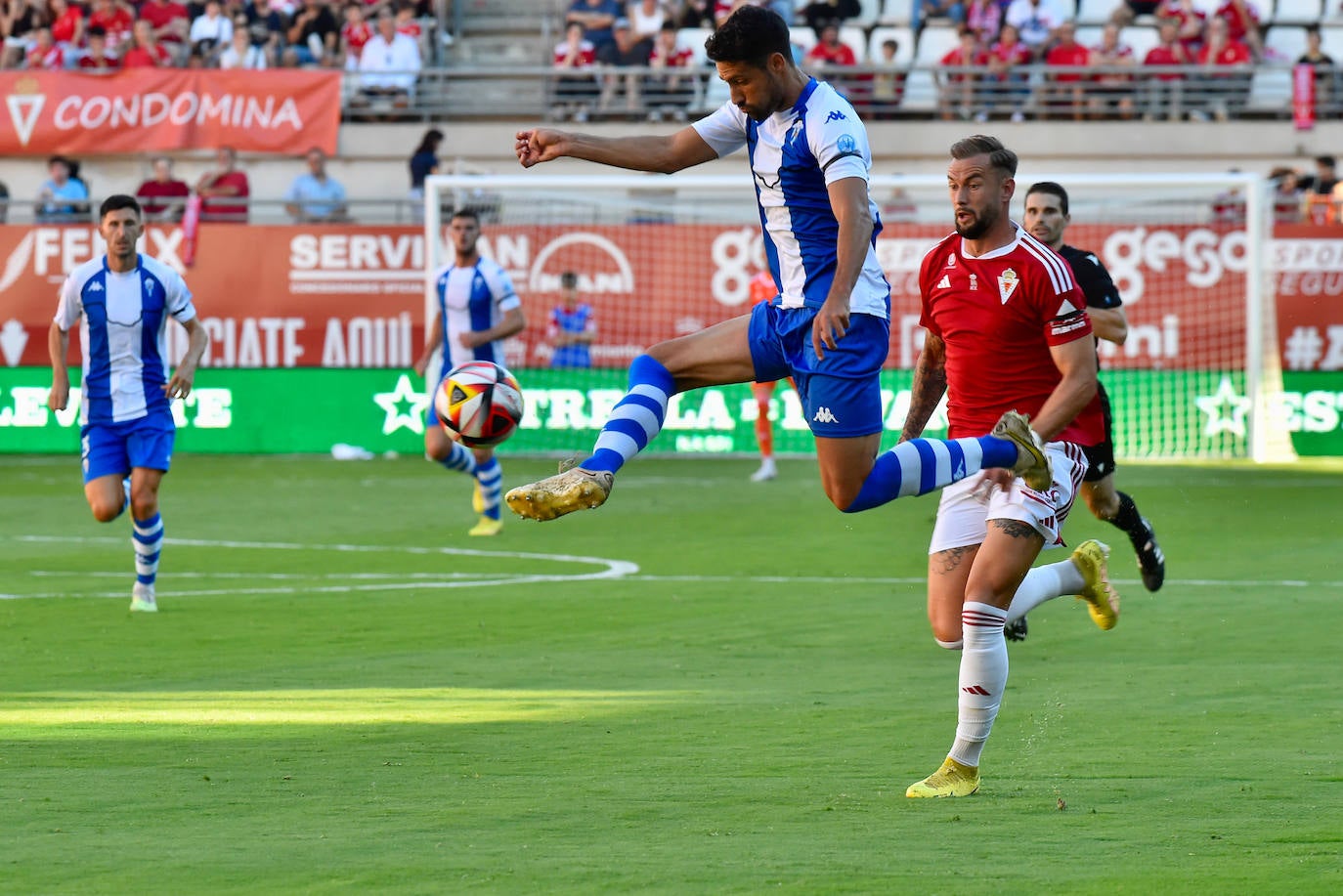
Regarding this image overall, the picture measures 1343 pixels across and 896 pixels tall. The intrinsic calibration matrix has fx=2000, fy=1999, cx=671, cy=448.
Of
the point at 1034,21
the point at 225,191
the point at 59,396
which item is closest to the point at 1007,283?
the point at 59,396

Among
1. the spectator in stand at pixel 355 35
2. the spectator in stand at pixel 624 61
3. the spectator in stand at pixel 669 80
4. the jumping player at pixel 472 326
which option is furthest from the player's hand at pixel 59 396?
the spectator in stand at pixel 355 35

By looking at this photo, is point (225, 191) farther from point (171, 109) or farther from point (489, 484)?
point (489, 484)

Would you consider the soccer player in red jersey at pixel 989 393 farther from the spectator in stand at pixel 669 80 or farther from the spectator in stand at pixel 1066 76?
the spectator in stand at pixel 1066 76

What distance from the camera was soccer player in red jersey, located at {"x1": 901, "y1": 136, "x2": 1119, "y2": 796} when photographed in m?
6.61

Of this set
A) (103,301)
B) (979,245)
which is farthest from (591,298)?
(979,245)

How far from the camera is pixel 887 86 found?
2694 cm

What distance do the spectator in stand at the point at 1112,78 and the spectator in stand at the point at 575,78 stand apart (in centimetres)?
679

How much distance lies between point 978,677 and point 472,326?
1048 cm

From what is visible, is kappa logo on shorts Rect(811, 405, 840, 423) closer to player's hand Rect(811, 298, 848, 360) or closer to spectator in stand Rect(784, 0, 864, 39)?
player's hand Rect(811, 298, 848, 360)

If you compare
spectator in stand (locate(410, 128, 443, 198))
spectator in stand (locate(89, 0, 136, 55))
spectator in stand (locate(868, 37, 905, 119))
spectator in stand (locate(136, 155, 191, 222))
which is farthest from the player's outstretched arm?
spectator in stand (locate(89, 0, 136, 55))

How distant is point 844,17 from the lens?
93.7ft

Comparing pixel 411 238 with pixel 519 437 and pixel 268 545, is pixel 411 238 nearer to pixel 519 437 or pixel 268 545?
pixel 519 437

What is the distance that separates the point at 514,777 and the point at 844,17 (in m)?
23.3

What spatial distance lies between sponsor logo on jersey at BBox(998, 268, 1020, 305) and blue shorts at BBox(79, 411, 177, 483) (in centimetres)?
632
